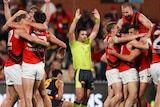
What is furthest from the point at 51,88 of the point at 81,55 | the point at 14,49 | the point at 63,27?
the point at 63,27

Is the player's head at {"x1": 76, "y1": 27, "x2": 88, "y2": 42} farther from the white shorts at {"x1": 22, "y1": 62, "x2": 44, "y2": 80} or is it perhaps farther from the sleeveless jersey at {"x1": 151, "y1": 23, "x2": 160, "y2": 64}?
the sleeveless jersey at {"x1": 151, "y1": 23, "x2": 160, "y2": 64}

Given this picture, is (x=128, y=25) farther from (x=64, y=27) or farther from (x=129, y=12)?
(x=64, y=27)

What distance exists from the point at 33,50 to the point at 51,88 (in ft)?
5.99

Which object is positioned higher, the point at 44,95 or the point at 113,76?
the point at 113,76

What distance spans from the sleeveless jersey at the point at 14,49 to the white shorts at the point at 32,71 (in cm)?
24

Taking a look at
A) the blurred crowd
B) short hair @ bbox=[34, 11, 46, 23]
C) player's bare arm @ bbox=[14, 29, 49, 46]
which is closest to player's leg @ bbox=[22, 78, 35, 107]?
player's bare arm @ bbox=[14, 29, 49, 46]

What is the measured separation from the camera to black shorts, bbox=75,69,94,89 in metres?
17.6

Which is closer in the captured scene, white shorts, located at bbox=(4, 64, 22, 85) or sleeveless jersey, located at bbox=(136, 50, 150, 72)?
white shorts, located at bbox=(4, 64, 22, 85)

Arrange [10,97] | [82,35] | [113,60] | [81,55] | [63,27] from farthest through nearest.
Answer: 1. [63,27]
2. [82,35]
3. [81,55]
4. [113,60]
5. [10,97]

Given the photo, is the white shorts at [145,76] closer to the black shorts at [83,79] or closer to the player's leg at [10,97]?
the black shorts at [83,79]

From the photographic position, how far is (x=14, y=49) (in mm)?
15344

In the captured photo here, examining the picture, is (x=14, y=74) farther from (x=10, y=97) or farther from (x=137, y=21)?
(x=137, y=21)

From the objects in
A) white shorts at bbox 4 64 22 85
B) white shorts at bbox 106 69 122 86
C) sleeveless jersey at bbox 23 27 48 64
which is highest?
sleeveless jersey at bbox 23 27 48 64

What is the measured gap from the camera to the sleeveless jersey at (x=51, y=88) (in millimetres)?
16719
